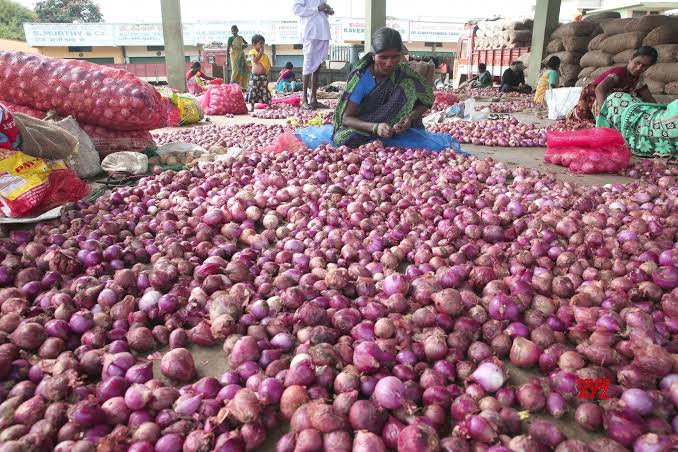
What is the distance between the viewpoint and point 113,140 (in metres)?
3.96

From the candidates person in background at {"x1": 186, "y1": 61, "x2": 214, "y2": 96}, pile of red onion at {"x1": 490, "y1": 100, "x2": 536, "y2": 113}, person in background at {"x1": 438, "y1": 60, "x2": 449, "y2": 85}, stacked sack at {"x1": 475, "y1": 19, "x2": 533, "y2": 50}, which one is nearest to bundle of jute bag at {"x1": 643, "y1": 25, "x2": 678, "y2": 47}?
pile of red onion at {"x1": 490, "y1": 100, "x2": 536, "y2": 113}

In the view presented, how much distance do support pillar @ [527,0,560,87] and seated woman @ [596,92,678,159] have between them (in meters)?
8.75

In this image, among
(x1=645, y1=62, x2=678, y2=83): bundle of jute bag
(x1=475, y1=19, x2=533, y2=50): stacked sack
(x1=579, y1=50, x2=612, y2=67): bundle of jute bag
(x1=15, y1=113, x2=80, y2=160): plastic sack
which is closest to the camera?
(x1=15, y1=113, x2=80, y2=160): plastic sack

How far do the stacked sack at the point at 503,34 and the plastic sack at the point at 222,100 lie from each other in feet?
37.2

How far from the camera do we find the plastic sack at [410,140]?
169 inches

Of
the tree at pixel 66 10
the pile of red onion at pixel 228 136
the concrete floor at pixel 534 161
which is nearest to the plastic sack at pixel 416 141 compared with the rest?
the concrete floor at pixel 534 161

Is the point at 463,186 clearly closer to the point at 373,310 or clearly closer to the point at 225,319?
the point at 373,310

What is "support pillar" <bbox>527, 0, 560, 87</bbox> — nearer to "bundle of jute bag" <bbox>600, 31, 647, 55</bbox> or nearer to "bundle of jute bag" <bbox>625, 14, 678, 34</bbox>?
"bundle of jute bag" <bbox>600, 31, 647, 55</bbox>

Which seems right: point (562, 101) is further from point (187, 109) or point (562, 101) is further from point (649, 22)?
point (187, 109)

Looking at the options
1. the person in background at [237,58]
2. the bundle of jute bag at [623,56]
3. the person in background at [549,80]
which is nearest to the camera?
the bundle of jute bag at [623,56]

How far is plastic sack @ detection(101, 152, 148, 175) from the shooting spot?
3607mm

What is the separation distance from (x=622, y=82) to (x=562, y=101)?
80.7 inches

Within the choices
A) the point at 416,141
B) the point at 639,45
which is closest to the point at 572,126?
the point at 416,141

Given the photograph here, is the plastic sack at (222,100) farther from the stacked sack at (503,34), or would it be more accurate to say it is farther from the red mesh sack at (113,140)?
the stacked sack at (503,34)
